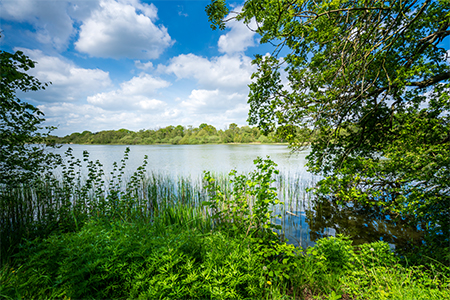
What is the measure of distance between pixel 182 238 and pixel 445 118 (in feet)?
19.9

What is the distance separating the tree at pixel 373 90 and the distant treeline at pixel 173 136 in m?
49.3

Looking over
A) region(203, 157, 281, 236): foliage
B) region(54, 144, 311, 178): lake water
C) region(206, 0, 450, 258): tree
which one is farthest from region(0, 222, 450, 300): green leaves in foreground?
region(54, 144, 311, 178): lake water

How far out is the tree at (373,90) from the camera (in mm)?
2889

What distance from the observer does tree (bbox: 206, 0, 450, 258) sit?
2.89 metres

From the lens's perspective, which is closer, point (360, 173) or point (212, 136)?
point (360, 173)

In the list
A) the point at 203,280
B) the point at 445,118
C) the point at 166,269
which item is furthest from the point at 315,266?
the point at 445,118

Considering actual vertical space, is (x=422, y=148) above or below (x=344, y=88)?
below

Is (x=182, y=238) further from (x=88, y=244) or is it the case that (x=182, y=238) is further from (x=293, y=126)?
(x=293, y=126)

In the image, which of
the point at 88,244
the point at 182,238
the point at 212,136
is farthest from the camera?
the point at 212,136

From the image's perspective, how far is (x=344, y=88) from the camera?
3.40 meters

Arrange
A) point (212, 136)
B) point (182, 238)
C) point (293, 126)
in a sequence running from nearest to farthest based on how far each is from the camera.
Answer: point (182, 238), point (293, 126), point (212, 136)

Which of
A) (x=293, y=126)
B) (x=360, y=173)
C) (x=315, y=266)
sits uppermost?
(x=293, y=126)

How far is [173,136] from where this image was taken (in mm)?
74000

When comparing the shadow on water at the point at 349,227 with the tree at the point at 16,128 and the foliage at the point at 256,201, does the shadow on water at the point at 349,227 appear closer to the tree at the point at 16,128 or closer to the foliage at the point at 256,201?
the foliage at the point at 256,201
